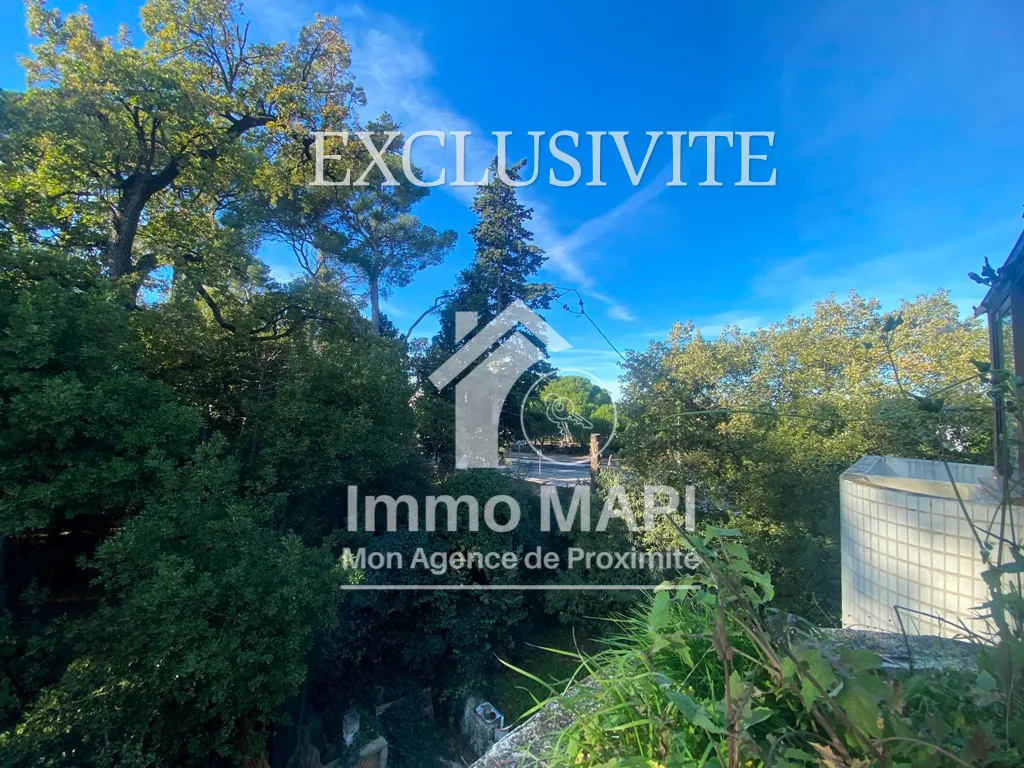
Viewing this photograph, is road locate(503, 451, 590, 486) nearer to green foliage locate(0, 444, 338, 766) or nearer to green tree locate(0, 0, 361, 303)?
green foliage locate(0, 444, 338, 766)

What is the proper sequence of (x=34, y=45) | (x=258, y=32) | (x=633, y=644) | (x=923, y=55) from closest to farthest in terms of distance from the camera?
(x=633, y=644)
(x=923, y=55)
(x=34, y=45)
(x=258, y=32)

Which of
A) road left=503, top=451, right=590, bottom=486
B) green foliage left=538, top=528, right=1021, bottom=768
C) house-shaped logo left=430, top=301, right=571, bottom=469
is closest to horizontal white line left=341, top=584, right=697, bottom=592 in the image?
road left=503, top=451, right=590, bottom=486

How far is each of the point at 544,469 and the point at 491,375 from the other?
6.77ft

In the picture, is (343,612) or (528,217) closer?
(343,612)

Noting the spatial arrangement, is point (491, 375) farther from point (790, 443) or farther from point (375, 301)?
point (790, 443)

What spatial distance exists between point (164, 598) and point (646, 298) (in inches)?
250

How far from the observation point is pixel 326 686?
4.70 meters

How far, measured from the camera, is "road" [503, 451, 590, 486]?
272 inches

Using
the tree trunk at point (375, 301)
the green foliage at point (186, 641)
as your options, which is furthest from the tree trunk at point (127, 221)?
the tree trunk at point (375, 301)

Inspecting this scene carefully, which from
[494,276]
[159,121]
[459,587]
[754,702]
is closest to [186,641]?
[459,587]

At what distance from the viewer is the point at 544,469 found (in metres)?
7.68

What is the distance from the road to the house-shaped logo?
2.22 ft

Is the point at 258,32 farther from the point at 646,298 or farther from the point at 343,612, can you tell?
the point at 343,612

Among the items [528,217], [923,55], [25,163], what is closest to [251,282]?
[25,163]
